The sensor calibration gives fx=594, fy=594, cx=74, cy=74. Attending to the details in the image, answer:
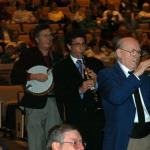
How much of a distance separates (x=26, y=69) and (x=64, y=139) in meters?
2.64

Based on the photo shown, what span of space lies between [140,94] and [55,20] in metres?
11.8

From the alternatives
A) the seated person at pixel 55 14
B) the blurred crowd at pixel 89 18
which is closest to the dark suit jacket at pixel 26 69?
the blurred crowd at pixel 89 18

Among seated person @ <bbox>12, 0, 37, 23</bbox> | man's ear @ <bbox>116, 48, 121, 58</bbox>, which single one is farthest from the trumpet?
seated person @ <bbox>12, 0, 37, 23</bbox>

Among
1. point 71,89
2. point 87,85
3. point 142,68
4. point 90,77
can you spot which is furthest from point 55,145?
point 71,89

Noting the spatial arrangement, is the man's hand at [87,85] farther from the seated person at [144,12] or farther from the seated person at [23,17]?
the seated person at [144,12]

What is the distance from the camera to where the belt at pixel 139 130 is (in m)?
4.44

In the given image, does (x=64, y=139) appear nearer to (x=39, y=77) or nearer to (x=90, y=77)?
(x=90, y=77)

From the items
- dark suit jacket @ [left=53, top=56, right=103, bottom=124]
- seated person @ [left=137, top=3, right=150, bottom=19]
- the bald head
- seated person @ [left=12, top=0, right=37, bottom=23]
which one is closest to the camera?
the bald head

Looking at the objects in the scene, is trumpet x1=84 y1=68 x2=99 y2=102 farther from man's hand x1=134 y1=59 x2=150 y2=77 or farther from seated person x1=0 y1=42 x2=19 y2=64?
seated person x1=0 y1=42 x2=19 y2=64

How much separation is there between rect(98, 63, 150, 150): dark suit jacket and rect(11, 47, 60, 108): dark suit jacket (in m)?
1.25

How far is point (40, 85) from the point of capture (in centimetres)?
581

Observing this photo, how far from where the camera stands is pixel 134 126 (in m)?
4.44

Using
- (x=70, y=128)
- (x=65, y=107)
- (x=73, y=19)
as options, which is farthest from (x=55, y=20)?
(x=70, y=128)

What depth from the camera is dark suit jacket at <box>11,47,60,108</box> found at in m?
5.73
